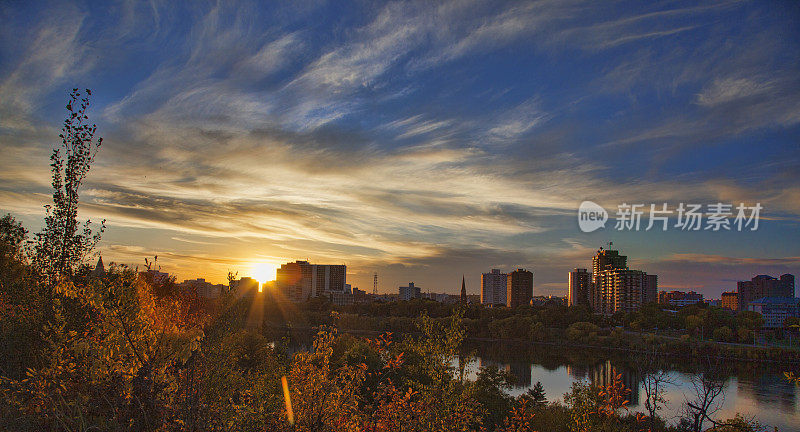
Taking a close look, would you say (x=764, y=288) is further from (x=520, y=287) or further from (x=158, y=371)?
(x=158, y=371)

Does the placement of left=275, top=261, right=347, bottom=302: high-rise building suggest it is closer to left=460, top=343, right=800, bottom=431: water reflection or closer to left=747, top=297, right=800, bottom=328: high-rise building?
left=460, top=343, right=800, bottom=431: water reflection

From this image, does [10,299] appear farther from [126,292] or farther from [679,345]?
[679,345]

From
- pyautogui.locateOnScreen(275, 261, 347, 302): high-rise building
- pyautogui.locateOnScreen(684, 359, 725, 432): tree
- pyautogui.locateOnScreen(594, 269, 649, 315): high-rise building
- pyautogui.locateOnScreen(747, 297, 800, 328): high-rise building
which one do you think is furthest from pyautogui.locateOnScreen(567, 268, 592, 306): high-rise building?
pyautogui.locateOnScreen(684, 359, 725, 432): tree

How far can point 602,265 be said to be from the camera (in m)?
163

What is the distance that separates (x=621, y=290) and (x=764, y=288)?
5606cm

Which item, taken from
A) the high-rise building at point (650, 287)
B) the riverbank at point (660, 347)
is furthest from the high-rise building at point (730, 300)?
the riverbank at point (660, 347)

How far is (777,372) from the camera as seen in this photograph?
54.7 meters

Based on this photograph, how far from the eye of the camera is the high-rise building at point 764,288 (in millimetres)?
158000

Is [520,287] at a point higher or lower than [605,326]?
higher

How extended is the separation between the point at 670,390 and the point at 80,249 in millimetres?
47826

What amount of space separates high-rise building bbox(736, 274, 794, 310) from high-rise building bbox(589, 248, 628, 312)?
41.2 m

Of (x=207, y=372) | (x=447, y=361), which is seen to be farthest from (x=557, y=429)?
(x=207, y=372)

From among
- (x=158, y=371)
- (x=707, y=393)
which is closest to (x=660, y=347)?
(x=707, y=393)

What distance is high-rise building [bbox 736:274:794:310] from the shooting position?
518 ft
